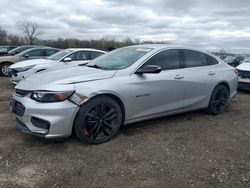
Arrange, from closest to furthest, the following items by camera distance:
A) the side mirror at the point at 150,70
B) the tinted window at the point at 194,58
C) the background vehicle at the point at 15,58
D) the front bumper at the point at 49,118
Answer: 1. the front bumper at the point at 49,118
2. the side mirror at the point at 150,70
3. the tinted window at the point at 194,58
4. the background vehicle at the point at 15,58

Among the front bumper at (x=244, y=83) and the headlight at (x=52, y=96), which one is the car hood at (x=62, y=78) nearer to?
the headlight at (x=52, y=96)

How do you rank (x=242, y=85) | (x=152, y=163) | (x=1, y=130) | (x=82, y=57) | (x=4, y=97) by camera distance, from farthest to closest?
1. (x=82, y=57)
2. (x=242, y=85)
3. (x=4, y=97)
4. (x=1, y=130)
5. (x=152, y=163)

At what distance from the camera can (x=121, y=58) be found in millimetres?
4906

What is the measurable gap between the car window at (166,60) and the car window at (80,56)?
520 cm

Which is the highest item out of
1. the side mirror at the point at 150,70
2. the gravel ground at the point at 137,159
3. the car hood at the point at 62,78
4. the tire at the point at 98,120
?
the side mirror at the point at 150,70

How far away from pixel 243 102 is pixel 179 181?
498cm

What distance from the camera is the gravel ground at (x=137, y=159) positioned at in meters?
3.14

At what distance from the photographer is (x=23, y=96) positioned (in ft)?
13.0

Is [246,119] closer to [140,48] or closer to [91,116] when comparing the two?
[140,48]

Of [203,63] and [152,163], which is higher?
[203,63]

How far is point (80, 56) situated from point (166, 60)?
214 inches

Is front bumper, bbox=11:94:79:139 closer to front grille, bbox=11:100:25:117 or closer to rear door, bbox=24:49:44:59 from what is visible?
front grille, bbox=11:100:25:117

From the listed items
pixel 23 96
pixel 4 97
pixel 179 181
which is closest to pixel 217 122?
pixel 179 181

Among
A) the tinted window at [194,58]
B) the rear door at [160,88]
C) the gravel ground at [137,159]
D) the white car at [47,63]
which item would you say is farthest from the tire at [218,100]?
the white car at [47,63]
